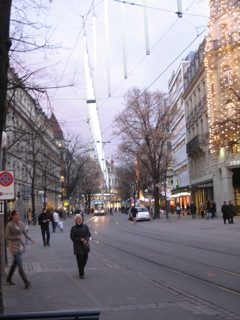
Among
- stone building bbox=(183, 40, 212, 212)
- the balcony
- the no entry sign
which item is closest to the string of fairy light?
stone building bbox=(183, 40, 212, 212)

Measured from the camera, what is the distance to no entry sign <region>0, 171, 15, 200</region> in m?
12.0

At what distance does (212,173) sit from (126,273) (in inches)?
1492

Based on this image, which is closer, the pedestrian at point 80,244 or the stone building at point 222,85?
the pedestrian at point 80,244

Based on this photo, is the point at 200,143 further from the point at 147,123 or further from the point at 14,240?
the point at 14,240

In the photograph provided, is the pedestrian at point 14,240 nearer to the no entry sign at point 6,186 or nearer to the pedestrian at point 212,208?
the no entry sign at point 6,186

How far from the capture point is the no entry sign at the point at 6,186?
12.0 metres

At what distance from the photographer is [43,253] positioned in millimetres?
18719

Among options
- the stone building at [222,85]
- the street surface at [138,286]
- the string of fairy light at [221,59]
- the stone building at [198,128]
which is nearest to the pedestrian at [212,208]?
the stone building at [222,85]

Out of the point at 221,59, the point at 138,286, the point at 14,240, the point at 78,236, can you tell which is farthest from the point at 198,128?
the point at 138,286

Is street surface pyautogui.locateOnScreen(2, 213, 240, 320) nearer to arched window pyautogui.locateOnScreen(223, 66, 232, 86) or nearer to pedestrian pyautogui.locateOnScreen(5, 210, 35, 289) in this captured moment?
pedestrian pyautogui.locateOnScreen(5, 210, 35, 289)

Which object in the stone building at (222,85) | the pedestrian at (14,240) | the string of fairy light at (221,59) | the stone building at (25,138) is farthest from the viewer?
the stone building at (222,85)

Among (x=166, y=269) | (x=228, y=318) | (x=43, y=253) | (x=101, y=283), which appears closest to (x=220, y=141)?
(x=43, y=253)

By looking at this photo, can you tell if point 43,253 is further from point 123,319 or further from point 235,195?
point 235,195

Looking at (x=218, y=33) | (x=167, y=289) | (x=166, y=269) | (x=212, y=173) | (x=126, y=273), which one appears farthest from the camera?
(x=212, y=173)
